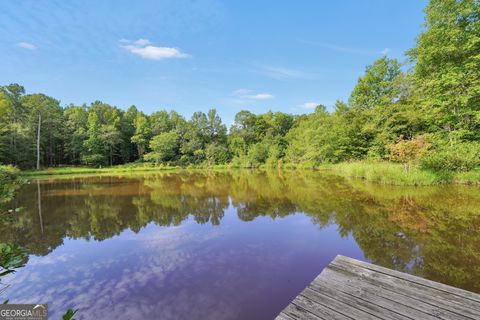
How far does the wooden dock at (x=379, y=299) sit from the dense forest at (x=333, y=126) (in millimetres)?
A: 10558

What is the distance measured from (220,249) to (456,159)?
11.7 meters

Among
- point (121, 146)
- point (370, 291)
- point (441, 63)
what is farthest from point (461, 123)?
point (121, 146)

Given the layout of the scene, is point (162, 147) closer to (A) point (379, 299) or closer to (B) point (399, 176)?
(B) point (399, 176)

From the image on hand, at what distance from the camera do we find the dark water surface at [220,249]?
292cm

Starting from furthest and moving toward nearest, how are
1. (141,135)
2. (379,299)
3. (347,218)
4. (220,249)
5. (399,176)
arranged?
(141,135), (399,176), (347,218), (220,249), (379,299)

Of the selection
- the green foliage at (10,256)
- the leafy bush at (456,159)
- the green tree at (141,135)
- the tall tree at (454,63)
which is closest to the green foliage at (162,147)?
the green tree at (141,135)

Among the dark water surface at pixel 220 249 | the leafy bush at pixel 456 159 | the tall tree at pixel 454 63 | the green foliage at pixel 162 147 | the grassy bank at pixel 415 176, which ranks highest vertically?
the tall tree at pixel 454 63

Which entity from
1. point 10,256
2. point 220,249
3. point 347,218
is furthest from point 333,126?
point 10,256

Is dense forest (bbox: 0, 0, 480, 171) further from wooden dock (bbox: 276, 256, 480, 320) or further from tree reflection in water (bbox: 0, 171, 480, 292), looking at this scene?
wooden dock (bbox: 276, 256, 480, 320)

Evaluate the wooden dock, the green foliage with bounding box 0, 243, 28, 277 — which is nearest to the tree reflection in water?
the wooden dock

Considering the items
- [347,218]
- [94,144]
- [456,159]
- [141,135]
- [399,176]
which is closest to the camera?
[347,218]

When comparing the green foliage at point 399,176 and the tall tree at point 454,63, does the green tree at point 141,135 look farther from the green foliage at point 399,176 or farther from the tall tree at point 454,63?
the tall tree at point 454,63

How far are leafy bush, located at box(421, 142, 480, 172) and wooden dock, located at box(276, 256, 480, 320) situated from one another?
10826mm

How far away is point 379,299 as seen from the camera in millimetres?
2109
